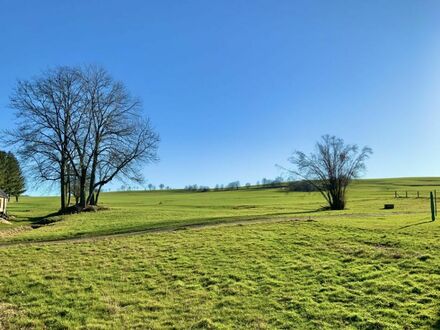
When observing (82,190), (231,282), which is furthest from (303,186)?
(231,282)

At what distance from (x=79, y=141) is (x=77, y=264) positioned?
109ft

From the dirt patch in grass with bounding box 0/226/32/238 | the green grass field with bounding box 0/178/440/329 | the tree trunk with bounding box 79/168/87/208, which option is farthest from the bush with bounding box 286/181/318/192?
the dirt patch in grass with bounding box 0/226/32/238

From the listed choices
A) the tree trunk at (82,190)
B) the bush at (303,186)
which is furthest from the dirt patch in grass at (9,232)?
the bush at (303,186)

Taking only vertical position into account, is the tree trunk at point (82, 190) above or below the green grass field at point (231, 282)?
above

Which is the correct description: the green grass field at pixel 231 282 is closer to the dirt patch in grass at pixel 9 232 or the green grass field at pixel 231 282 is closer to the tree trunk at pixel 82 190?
the dirt patch in grass at pixel 9 232

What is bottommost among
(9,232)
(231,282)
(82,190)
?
(231,282)

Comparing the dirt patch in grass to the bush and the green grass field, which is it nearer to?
the green grass field

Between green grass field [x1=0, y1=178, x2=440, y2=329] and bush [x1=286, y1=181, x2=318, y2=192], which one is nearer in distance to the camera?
green grass field [x1=0, y1=178, x2=440, y2=329]

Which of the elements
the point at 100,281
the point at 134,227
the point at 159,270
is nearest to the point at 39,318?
the point at 100,281

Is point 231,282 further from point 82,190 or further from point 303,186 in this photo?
point 303,186

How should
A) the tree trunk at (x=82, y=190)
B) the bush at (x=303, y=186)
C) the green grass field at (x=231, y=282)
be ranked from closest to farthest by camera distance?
the green grass field at (x=231, y=282) → the tree trunk at (x=82, y=190) → the bush at (x=303, y=186)

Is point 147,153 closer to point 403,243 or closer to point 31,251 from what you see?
point 31,251

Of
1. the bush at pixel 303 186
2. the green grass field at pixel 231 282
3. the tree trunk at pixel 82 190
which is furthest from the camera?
the bush at pixel 303 186

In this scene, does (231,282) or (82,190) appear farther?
(82,190)
